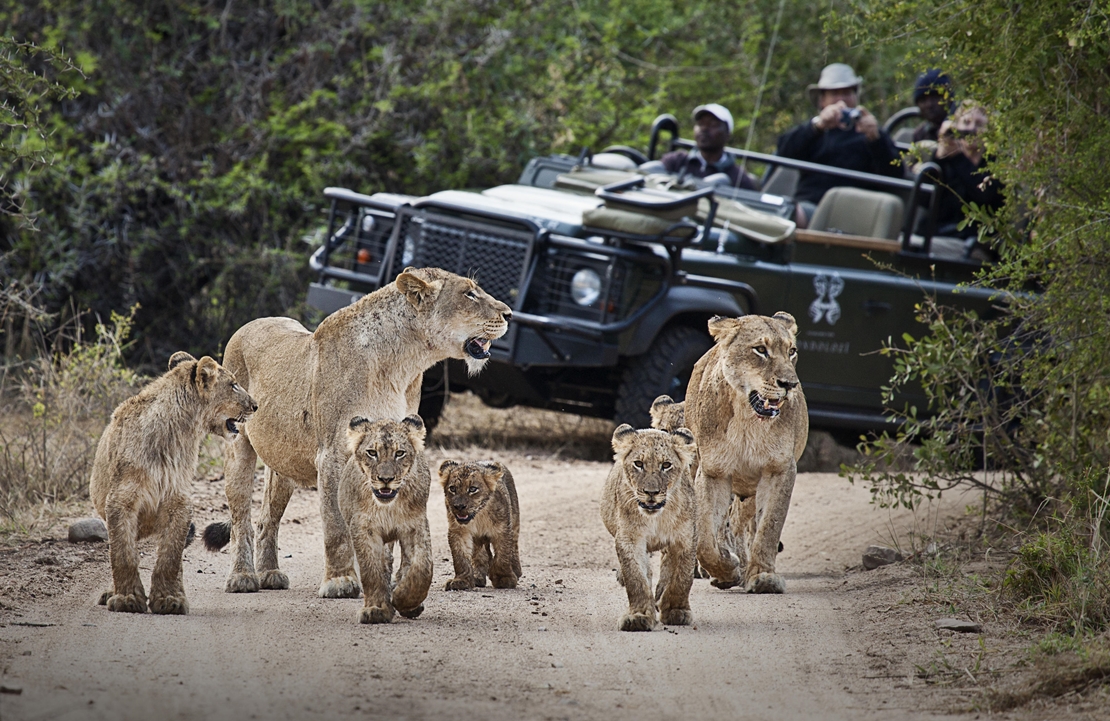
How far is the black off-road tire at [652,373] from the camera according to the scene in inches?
373

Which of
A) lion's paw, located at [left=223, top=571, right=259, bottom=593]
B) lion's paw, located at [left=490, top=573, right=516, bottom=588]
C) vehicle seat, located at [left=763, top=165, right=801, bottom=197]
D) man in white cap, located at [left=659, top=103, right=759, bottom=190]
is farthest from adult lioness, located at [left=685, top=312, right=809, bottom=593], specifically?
vehicle seat, located at [left=763, top=165, right=801, bottom=197]

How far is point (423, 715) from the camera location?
406cm

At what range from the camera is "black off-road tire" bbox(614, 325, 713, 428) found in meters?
9.48

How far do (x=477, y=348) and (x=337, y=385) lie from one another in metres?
0.69

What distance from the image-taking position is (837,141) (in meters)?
12.3

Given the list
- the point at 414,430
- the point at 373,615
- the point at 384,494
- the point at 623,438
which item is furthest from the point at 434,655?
the point at 623,438

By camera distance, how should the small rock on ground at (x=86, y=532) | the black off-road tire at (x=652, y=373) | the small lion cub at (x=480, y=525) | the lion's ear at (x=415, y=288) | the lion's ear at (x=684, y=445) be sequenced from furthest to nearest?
the black off-road tire at (x=652, y=373) < the small rock on ground at (x=86, y=532) < the small lion cub at (x=480, y=525) < the lion's ear at (x=415, y=288) < the lion's ear at (x=684, y=445)

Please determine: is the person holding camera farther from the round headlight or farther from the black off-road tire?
the round headlight

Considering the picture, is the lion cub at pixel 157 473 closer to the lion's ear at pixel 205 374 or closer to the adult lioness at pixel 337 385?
the lion's ear at pixel 205 374

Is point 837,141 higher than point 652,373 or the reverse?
higher

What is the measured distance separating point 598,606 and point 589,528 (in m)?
2.45

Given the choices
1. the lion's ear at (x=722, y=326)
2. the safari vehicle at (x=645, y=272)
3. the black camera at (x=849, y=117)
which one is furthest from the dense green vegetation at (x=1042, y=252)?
the black camera at (x=849, y=117)

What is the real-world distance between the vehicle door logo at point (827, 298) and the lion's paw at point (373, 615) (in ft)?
18.1

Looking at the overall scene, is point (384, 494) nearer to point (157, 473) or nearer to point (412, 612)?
point (412, 612)
